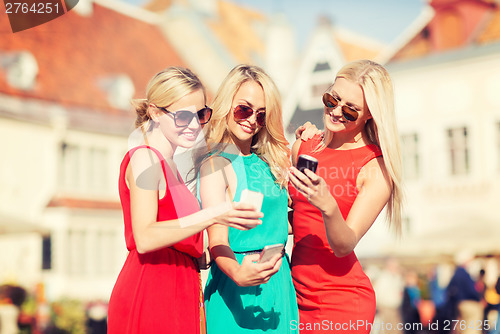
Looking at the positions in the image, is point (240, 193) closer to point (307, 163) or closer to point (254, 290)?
point (254, 290)

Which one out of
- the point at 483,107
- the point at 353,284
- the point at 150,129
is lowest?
the point at 353,284

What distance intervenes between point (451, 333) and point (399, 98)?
1300 cm

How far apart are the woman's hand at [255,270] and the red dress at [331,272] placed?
461 millimetres

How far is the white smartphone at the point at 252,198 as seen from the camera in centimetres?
299

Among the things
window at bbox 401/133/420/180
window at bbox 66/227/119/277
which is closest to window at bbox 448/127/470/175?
window at bbox 401/133/420/180

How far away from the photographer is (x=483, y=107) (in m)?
23.6

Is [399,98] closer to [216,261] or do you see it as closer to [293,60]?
[293,60]

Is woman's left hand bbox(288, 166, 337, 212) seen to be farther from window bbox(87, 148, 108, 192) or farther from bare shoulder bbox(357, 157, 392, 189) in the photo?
window bbox(87, 148, 108, 192)

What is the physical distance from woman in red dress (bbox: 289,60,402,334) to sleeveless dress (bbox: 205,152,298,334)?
105 mm

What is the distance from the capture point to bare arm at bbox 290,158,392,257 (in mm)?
2812

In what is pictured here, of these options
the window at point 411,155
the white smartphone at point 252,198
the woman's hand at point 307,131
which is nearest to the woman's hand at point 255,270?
the white smartphone at point 252,198

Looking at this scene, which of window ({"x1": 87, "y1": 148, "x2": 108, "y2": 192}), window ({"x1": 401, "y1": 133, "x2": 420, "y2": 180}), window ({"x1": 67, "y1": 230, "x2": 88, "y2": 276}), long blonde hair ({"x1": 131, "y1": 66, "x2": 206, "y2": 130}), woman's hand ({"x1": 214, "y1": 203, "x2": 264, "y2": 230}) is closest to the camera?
woman's hand ({"x1": 214, "y1": 203, "x2": 264, "y2": 230})

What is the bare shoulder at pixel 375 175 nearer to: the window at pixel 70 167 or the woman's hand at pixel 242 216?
the woman's hand at pixel 242 216

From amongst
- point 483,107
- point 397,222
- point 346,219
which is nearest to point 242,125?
point 346,219
